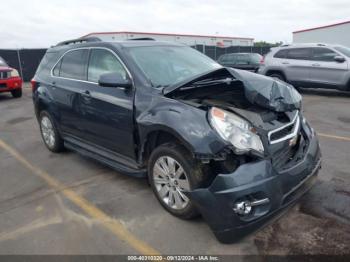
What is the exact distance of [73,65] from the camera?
4906mm

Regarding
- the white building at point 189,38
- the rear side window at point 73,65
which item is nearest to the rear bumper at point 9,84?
the rear side window at point 73,65

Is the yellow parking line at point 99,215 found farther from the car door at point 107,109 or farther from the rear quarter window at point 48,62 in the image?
the rear quarter window at point 48,62

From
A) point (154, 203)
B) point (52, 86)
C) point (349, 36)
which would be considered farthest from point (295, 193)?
point (349, 36)

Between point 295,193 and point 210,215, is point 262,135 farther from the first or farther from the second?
point 210,215

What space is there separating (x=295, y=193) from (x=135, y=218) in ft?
5.28

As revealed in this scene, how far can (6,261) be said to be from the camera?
2.94 meters

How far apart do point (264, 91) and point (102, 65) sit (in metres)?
2.16

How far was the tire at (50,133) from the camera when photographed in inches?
217

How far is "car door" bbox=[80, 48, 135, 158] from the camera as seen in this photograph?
3779 mm

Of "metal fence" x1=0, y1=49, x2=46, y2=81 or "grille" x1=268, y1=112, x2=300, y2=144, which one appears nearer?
"grille" x1=268, y1=112, x2=300, y2=144

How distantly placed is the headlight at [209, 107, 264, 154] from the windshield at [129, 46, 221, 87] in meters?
0.95

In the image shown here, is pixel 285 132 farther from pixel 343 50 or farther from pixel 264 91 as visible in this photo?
pixel 343 50

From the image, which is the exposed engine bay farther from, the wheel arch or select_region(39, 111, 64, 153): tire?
select_region(39, 111, 64, 153): tire

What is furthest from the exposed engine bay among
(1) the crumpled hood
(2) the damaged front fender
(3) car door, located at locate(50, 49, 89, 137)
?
(3) car door, located at locate(50, 49, 89, 137)
